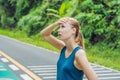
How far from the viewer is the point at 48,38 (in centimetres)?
391

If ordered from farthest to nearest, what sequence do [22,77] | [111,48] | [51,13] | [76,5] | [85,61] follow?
[51,13] → [76,5] → [111,48] → [22,77] → [85,61]

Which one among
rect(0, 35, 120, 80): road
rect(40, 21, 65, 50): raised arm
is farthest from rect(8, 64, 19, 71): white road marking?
rect(40, 21, 65, 50): raised arm

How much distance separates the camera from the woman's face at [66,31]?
10.9ft

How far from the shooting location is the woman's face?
3323mm

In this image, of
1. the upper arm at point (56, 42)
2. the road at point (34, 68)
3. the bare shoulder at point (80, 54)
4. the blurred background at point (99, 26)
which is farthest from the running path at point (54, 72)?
the bare shoulder at point (80, 54)

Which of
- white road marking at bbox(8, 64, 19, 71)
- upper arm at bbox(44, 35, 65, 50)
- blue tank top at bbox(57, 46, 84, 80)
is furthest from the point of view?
white road marking at bbox(8, 64, 19, 71)

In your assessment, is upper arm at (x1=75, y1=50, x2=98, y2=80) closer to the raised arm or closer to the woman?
the woman

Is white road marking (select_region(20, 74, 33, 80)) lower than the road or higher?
lower

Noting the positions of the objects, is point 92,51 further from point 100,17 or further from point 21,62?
point 21,62

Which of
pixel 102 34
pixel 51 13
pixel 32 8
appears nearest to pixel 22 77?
pixel 102 34

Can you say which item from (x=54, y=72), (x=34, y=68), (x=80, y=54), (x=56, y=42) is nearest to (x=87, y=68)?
(x=80, y=54)

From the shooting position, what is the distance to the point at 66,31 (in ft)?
10.9

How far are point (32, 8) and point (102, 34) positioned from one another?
15.0 metres

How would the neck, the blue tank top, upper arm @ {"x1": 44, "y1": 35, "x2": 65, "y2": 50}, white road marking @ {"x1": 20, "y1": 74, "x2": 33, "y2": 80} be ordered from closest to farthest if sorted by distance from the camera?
the blue tank top, the neck, upper arm @ {"x1": 44, "y1": 35, "x2": 65, "y2": 50}, white road marking @ {"x1": 20, "y1": 74, "x2": 33, "y2": 80}
